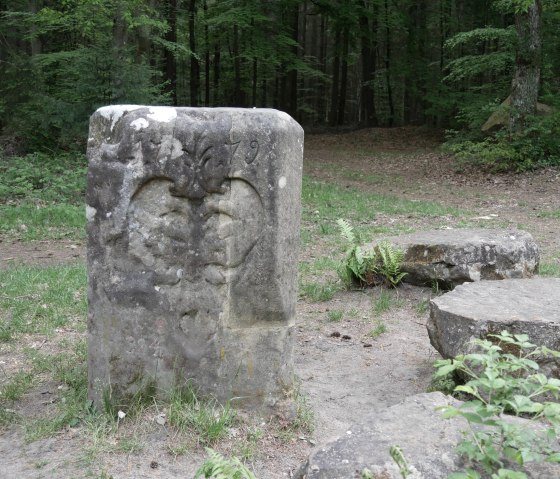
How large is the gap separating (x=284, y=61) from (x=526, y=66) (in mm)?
10275

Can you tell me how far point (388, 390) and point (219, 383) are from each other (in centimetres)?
148

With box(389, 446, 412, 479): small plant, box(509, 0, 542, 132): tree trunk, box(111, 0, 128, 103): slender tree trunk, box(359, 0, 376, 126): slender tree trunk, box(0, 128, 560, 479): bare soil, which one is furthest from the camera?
box(359, 0, 376, 126): slender tree trunk

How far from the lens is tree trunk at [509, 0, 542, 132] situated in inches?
659

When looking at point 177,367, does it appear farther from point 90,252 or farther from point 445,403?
point 445,403

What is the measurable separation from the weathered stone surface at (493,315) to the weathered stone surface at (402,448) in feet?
4.45

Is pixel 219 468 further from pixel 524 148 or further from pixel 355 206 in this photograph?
pixel 524 148

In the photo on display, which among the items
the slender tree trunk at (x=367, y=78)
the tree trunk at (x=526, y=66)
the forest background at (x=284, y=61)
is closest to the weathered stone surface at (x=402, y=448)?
the forest background at (x=284, y=61)

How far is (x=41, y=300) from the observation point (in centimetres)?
690

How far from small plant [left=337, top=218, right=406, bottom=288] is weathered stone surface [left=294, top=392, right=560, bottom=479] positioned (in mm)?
4134

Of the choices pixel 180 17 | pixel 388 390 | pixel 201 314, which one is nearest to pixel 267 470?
pixel 201 314

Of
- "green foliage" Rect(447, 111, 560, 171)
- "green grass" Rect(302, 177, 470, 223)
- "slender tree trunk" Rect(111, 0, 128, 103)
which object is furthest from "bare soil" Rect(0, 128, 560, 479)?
"slender tree trunk" Rect(111, 0, 128, 103)

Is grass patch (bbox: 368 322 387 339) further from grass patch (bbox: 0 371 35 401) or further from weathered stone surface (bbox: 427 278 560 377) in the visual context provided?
grass patch (bbox: 0 371 35 401)

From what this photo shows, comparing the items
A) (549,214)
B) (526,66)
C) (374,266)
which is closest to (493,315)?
(374,266)

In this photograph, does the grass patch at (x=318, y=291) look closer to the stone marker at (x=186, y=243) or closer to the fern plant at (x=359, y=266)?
the fern plant at (x=359, y=266)
